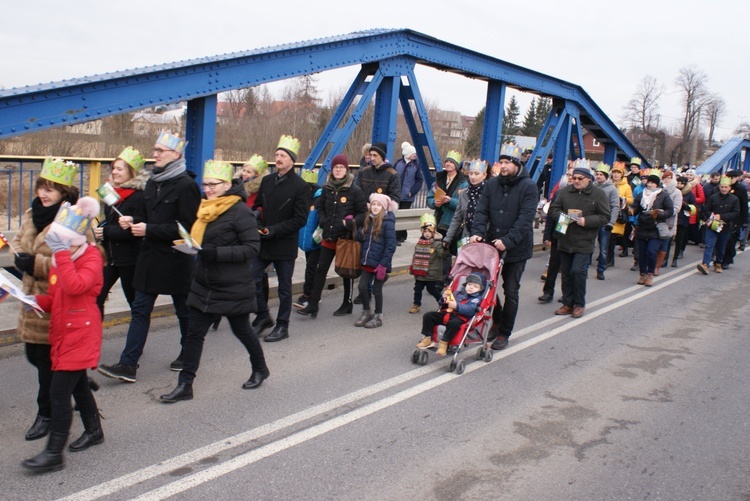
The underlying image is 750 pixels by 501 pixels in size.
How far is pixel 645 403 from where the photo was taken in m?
5.73

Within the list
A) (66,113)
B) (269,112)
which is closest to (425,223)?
(66,113)

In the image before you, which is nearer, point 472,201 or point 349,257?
point 349,257

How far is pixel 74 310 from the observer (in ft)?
13.3

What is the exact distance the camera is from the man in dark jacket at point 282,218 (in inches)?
266

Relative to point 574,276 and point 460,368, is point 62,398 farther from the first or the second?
point 574,276

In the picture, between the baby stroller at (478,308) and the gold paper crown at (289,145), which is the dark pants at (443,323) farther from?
the gold paper crown at (289,145)

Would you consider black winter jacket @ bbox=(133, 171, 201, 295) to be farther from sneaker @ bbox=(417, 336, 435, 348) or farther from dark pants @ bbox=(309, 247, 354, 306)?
dark pants @ bbox=(309, 247, 354, 306)

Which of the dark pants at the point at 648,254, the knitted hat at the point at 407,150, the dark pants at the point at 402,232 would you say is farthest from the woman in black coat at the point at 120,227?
the dark pants at the point at 648,254

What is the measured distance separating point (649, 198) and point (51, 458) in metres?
10.4

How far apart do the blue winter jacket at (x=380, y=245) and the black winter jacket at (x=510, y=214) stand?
1001 millimetres

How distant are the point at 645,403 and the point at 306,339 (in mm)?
3255

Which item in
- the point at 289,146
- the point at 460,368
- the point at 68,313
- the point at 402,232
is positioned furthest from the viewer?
the point at 402,232

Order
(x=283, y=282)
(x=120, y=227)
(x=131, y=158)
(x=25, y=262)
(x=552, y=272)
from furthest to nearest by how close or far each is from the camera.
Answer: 1. (x=552, y=272)
2. (x=283, y=282)
3. (x=131, y=158)
4. (x=120, y=227)
5. (x=25, y=262)

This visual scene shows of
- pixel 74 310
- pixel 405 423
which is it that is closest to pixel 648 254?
pixel 405 423
